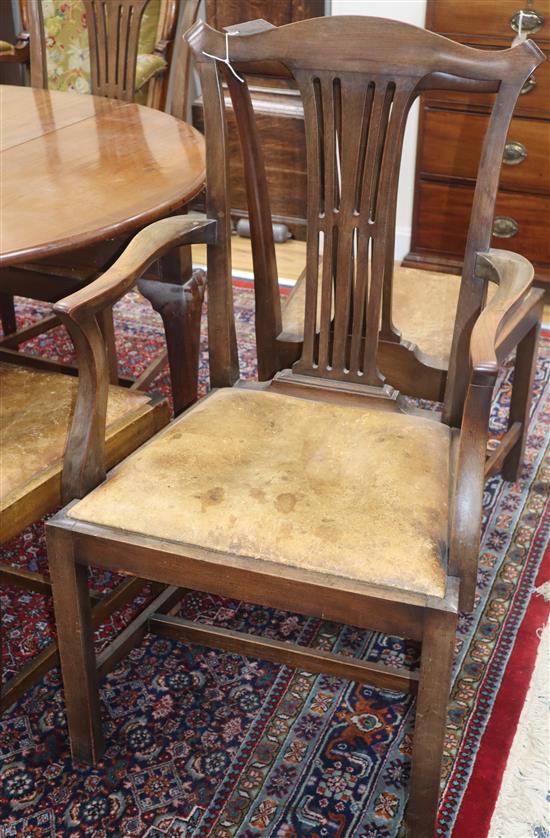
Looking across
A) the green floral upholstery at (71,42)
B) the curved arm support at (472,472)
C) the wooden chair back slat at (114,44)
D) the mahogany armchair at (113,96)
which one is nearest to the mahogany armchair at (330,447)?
the curved arm support at (472,472)

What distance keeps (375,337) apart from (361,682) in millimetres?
599

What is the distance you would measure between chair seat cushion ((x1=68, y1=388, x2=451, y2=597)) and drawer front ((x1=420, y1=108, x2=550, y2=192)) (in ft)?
5.87

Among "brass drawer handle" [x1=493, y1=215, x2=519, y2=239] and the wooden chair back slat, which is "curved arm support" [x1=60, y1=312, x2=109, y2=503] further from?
"brass drawer handle" [x1=493, y1=215, x2=519, y2=239]

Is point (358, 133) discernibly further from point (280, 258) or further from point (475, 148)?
point (280, 258)

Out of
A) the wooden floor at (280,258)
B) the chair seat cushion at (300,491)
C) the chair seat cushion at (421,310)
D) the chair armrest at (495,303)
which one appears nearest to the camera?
the chair armrest at (495,303)

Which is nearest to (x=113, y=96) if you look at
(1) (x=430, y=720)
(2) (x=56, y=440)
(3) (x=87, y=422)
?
(2) (x=56, y=440)

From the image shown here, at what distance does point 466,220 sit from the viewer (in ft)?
10.7

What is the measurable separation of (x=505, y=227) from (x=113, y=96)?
1380 millimetres

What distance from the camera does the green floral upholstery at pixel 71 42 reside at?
353cm

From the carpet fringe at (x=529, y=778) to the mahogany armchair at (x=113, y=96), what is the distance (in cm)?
102

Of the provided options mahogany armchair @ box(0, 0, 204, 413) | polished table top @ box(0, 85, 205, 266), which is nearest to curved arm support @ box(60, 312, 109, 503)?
polished table top @ box(0, 85, 205, 266)

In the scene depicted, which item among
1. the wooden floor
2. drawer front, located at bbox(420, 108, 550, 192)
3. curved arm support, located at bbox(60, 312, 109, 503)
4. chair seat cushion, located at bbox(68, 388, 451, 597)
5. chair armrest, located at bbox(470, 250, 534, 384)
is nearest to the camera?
chair armrest, located at bbox(470, 250, 534, 384)

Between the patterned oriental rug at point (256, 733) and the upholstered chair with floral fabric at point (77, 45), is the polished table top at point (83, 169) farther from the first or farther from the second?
the patterned oriental rug at point (256, 733)

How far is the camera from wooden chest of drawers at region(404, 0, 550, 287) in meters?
2.94
